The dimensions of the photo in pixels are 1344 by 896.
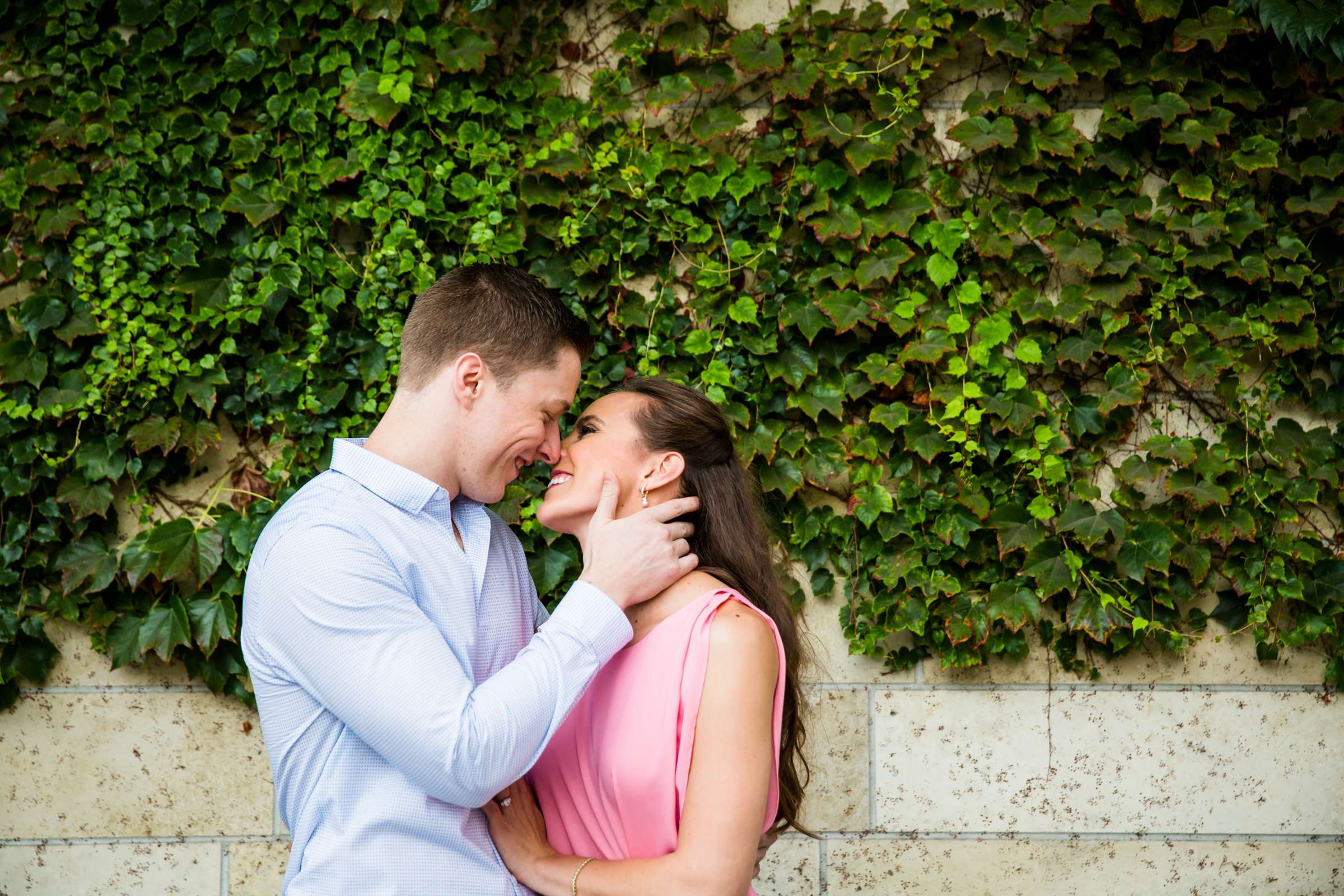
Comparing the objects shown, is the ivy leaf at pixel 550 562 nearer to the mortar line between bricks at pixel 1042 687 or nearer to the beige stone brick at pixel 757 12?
the mortar line between bricks at pixel 1042 687

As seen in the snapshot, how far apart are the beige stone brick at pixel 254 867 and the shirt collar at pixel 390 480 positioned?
1.50m

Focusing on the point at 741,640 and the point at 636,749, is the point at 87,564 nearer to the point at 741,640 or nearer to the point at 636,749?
the point at 636,749

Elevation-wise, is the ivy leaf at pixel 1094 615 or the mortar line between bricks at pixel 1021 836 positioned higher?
the ivy leaf at pixel 1094 615

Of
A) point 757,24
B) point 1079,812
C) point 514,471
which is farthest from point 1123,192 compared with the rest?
point 514,471

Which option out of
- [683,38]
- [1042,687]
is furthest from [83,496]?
[1042,687]

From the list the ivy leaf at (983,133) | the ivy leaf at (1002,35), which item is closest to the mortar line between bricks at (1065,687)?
the ivy leaf at (983,133)

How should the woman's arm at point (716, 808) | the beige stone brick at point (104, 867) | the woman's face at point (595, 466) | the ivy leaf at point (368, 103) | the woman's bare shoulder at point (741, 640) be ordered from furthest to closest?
the beige stone brick at point (104, 867) → the ivy leaf at point (368, 103) → the woman's face at point (595, 466) → the woman's bare shoulder at point (741, 640) → the woman's arm at point (716, 808)

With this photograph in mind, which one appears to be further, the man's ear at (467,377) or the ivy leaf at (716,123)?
the ivy leaf at (716,123)

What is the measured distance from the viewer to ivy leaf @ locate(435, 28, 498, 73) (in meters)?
2.41

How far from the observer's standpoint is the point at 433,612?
1487mm

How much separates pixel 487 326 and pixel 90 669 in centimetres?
175

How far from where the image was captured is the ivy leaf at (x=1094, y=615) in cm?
245

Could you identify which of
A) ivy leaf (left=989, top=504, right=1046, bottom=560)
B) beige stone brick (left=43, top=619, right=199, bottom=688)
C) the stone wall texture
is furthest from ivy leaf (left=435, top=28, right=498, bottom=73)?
ivy leaf (left=989, top=504, right=1046, bottom=560)

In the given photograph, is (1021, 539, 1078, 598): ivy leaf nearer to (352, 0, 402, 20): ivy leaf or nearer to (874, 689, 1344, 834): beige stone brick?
(874, 689, 1344, 834): beige stone brick
